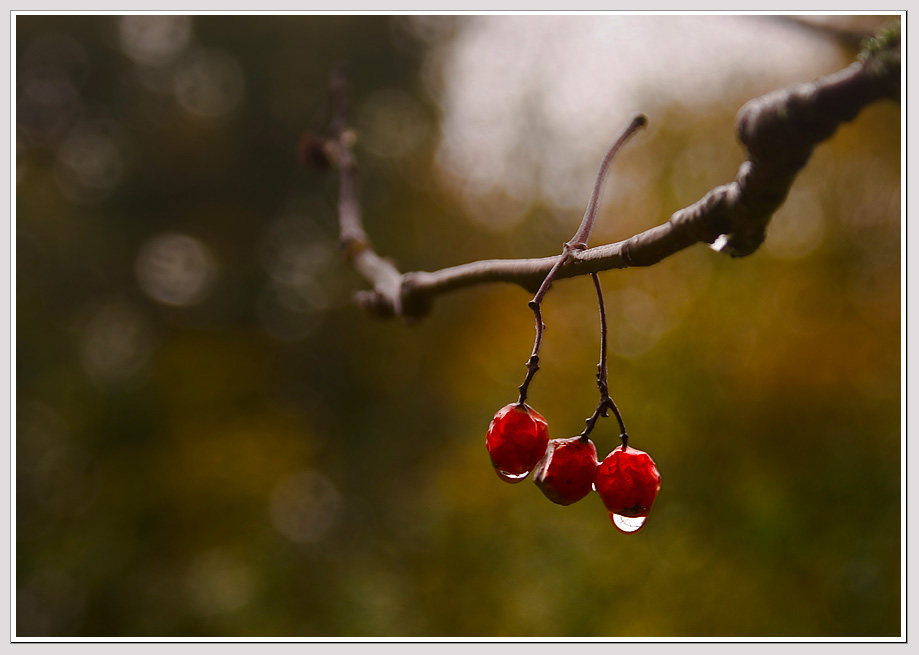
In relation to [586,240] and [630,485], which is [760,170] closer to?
[586,240]

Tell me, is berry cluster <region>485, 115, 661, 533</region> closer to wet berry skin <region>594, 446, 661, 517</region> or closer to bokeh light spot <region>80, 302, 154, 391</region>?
wet berry skin <region>594, 446, 661, 517</region>

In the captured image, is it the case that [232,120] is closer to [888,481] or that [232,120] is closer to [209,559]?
[209,559]

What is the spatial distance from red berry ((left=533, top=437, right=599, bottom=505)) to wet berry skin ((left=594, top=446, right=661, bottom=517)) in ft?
0.04

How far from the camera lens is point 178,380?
4305mm

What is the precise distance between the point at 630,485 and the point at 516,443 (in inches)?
4.0

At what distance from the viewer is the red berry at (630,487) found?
53 cm

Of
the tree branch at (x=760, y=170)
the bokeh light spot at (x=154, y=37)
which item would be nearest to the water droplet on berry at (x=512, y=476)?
the tree branch at (x=760, y=170)

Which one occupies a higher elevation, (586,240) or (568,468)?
(586,240)

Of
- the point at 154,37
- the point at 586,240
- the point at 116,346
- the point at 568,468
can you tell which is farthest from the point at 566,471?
the point at 154,37

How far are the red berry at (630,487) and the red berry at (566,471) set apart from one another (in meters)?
0.01

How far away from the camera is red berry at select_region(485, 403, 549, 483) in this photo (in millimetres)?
529

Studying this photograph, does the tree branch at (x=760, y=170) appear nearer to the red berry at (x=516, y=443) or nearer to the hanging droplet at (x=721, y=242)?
the hanging droplet at (x=721, y=242)

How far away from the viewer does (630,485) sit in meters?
0.53

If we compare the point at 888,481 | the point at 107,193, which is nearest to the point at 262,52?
the point at 107,193
